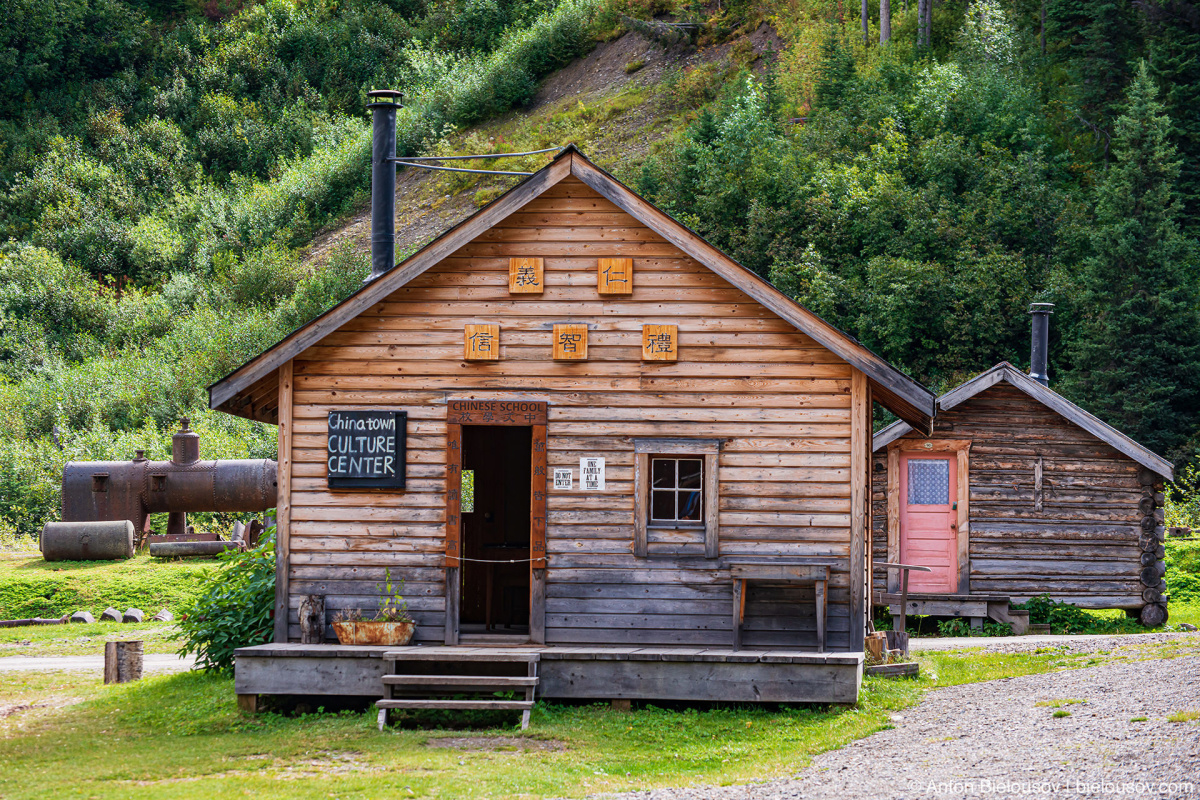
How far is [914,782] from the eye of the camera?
788cm

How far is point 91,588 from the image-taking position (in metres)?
19.1

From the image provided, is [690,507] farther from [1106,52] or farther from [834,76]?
[1106,52]

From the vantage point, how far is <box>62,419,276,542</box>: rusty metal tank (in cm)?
2131

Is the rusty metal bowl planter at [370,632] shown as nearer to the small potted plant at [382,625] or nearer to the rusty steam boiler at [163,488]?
the small potted plant at [382,625]

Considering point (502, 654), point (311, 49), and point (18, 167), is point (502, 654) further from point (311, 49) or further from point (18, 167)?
point (311, 49)

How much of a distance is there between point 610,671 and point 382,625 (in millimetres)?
2250

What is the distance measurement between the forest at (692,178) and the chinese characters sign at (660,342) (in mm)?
18750

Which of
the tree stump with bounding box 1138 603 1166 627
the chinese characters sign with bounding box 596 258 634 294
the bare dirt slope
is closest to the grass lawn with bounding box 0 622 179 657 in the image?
the chinese characters sign with bounding box 596 258 634 294

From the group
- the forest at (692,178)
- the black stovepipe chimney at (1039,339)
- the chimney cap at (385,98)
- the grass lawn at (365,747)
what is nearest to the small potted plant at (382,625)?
the grass lawn at (365,747)

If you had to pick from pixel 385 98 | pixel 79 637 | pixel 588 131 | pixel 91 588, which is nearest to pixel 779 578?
pixel 385 98

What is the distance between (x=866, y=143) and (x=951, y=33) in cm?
1161

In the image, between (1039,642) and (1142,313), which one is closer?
(1039,642)

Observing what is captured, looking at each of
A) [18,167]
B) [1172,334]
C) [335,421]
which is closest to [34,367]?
[18,167]

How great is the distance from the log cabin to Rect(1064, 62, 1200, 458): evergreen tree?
34.6ft
